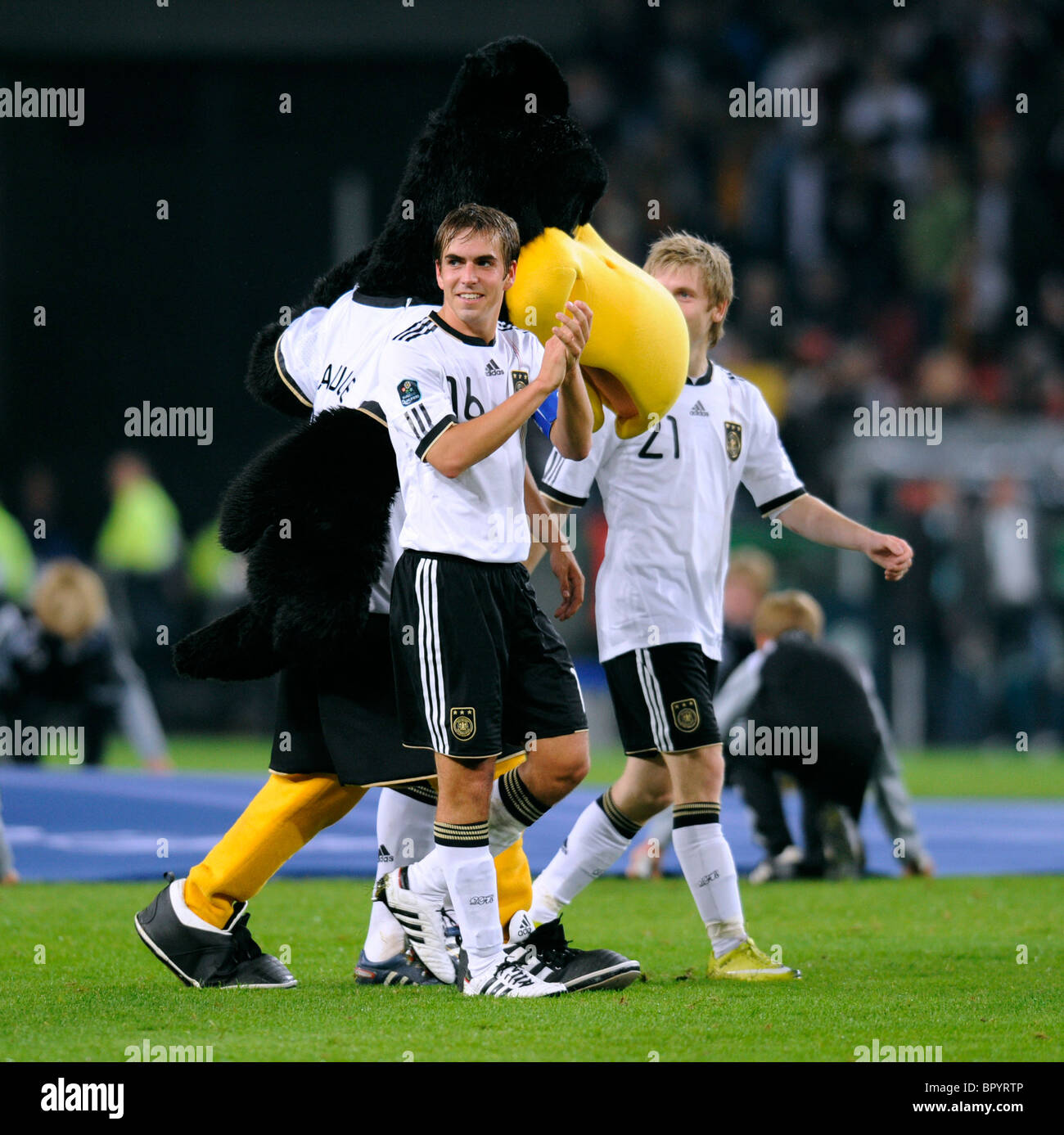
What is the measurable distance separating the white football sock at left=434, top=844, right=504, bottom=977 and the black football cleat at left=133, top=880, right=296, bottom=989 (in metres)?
0.61

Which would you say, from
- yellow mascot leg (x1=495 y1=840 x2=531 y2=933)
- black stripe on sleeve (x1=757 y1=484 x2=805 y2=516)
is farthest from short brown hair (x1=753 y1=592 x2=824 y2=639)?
yellow mascot leg (x1=495 y1=840 x2=531 y2=933)

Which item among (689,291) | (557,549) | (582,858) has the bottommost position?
(582,858)

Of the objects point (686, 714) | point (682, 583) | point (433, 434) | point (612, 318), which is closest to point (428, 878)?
point (686, 714)

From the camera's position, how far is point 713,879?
5352mm

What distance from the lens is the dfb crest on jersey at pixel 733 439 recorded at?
5719 mm

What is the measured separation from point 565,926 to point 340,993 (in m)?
1.68

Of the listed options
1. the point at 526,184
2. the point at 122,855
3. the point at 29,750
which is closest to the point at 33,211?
the point at 29,750

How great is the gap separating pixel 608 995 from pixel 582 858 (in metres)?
0.95

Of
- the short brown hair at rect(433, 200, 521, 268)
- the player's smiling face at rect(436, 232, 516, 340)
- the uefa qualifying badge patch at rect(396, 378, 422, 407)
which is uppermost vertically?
the short brown hair at rect(433, 200, 521, 268)

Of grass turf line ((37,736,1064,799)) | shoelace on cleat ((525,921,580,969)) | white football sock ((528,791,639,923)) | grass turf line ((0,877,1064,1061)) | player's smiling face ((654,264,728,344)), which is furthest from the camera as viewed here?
grass turf line ((37,736,1064,799))

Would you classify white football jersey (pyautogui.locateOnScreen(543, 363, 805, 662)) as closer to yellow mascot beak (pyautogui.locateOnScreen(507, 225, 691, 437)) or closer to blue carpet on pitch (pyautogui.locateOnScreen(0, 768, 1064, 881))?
yellow mascot beak (pyautogui.locateOnScreen(507, 225, 691, 437))

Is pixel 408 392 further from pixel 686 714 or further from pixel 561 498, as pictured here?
pixel 686 714

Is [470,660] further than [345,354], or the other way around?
[345,354]

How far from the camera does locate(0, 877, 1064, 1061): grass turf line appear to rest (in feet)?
13.6
